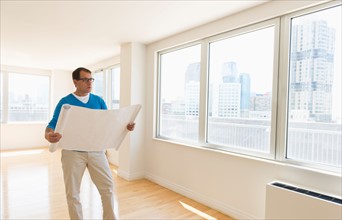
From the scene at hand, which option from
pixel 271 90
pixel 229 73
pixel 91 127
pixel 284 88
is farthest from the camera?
pixel 229 73

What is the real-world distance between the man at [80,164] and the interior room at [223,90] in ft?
3.55

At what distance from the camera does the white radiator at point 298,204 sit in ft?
5.82

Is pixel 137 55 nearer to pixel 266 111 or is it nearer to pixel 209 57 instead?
pixel 209 57

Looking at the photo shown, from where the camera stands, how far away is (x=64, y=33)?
3.54 meters

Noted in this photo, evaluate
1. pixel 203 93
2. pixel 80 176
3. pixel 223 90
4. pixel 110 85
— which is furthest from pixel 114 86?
pixel 80 176

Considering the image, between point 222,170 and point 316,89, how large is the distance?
54.4 inches

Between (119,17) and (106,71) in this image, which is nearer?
(119,17)

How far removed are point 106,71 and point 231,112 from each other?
372cm

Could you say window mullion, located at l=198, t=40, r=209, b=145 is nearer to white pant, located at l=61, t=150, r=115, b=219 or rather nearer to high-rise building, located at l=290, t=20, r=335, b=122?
high-rise building, located at l=290, t=20, r=335, b=122

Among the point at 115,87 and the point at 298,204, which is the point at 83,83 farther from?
the point at 115,87

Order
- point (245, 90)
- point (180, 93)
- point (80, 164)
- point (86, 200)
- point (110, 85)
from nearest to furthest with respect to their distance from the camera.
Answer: point (80, 164)
point (245, 90)
point (86, 200)
point (180, 93)
point (110, 85)

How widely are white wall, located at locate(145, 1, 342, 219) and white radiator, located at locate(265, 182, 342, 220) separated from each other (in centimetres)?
16

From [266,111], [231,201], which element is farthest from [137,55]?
[231,201]

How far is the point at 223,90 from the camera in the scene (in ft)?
9.80
